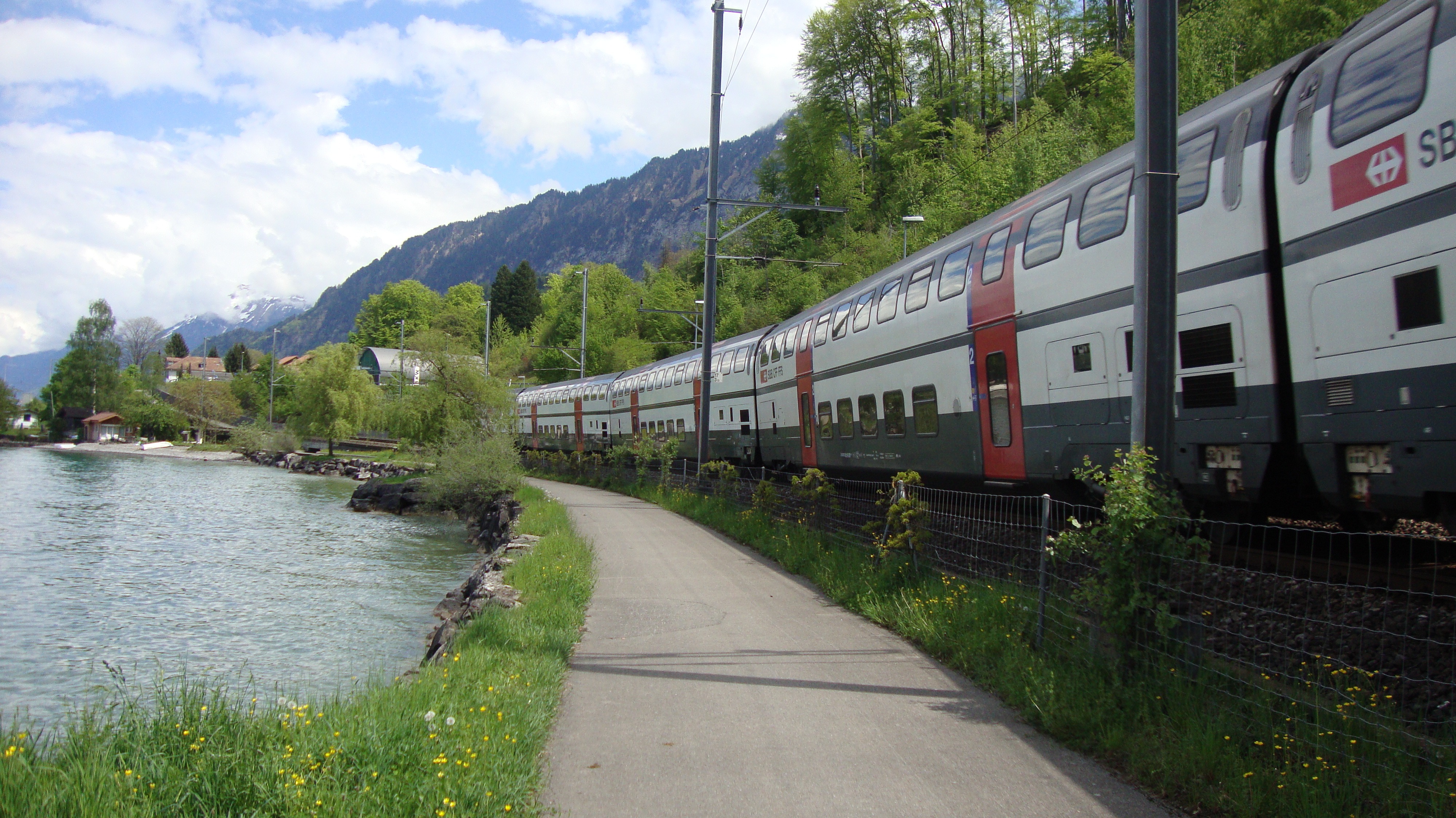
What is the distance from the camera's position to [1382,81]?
6.64 meters

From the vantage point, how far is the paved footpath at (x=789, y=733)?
4.39 meters

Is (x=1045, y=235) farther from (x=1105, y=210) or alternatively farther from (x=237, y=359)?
(x=237, y=359)

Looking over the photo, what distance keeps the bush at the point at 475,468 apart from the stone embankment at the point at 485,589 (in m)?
4.28

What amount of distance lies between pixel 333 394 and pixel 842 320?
5460 centimetres

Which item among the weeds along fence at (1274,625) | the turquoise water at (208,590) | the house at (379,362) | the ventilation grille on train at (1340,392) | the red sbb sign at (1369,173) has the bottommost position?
the turquoise water at (208,590)

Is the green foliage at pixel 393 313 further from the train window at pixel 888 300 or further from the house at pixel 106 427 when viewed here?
the train window at pixel 888 300

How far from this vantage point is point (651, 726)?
5574 millimetres

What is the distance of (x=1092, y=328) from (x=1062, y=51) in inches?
2486

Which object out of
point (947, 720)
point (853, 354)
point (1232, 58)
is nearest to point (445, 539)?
point (853, 354)

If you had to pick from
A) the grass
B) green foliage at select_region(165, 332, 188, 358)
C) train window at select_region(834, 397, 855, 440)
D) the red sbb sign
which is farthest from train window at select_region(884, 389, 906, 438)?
green foliage at select_region(165, 332, 188, 358)

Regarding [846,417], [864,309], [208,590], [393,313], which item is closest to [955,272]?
[864,309]

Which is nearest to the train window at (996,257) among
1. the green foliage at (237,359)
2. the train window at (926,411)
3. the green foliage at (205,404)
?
the train window at (926,411)

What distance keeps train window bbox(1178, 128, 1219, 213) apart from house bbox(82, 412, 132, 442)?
119861mm

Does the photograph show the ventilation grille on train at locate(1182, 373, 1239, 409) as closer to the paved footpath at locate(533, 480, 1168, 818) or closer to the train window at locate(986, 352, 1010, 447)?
the train window at locate(986, 352, 1010, 447)
